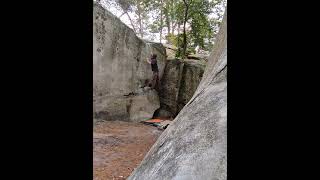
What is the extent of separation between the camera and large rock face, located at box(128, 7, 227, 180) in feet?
4.87

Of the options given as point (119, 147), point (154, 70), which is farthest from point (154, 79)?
point (119, 147)

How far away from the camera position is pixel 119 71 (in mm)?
10516

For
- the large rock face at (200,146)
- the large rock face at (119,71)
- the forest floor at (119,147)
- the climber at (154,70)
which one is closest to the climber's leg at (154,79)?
the climber at (154,70)

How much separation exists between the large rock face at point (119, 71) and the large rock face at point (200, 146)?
308 inches

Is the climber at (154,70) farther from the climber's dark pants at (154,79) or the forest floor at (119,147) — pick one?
the forest floor at (119,147)

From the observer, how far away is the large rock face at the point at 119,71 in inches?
386

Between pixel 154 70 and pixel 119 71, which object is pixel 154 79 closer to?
pixel 154 70

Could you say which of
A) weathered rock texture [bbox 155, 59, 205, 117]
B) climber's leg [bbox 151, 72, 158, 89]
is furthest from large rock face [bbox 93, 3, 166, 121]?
weathered rock texture [bbox 155, 59, 205, 117]

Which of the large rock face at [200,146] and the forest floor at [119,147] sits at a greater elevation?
the large rock face at [200,146]
